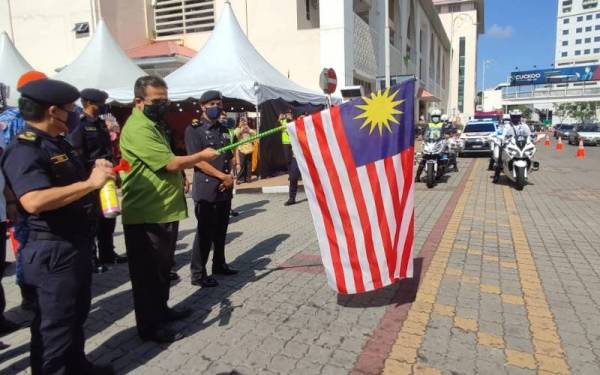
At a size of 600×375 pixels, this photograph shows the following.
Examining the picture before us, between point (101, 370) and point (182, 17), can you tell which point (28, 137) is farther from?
point (182, 17)

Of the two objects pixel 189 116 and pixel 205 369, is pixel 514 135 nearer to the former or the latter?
pixel 189 116

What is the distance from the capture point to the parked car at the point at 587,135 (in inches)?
1085

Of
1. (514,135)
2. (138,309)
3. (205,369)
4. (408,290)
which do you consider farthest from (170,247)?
(514,135)

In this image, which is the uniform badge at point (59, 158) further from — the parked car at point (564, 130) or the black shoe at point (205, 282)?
the parked car at point (564, 130)

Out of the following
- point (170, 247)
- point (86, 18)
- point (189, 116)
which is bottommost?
point (170, 247)

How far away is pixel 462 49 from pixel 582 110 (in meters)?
21.7

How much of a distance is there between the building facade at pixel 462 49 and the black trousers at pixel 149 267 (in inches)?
3050

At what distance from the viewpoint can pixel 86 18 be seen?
19984 millimetres

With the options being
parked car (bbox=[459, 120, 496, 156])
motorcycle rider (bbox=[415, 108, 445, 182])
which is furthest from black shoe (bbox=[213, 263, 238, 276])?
parked car (bbox=[459, 120, 496, 156])

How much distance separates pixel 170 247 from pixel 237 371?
1042 mm

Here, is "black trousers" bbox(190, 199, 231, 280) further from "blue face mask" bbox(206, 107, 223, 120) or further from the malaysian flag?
the malaysian flag

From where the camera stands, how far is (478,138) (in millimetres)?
19984

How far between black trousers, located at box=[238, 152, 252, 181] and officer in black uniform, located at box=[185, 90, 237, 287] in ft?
24.6

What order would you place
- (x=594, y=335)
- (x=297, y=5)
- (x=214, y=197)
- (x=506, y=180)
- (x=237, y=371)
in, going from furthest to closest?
(x=297, y=5) < (x=506, y=180) < (x=214, y=197) < (x=594, y=335) < (x=237, y=371)
